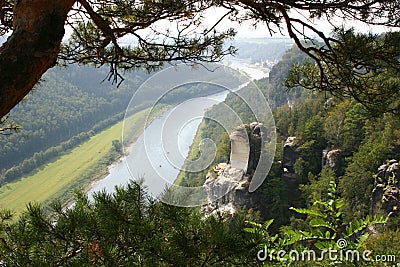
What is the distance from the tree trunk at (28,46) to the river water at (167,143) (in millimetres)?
845

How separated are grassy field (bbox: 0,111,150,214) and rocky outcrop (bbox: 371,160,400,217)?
15591 mm

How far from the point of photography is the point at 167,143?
1848mm

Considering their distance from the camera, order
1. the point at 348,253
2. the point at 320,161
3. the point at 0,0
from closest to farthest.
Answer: the point at 348,253
the point at 0,0
the point at 320,161

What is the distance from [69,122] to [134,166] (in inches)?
1245

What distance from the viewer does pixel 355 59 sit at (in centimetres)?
184

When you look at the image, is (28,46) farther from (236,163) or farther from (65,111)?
(65,111)

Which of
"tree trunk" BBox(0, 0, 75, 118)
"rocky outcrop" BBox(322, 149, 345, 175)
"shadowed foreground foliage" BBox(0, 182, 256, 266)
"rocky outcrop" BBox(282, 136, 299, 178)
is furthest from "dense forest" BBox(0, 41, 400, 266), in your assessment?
"rocky outcrop" BBox(282, 136, 299, 178)

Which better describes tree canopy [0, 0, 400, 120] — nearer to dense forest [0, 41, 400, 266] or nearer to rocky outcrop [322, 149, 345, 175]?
dense forest [0, 41, 400, 266]

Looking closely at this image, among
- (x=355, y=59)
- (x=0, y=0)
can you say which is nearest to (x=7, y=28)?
(x=0, y=0)

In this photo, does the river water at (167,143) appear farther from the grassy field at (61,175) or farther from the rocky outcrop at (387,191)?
the grassy field at (61,175)

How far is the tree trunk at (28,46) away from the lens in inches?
38.5

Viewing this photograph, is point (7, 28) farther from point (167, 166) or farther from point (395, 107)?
point (395, 107)

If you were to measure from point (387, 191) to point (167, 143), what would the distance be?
14202 mm

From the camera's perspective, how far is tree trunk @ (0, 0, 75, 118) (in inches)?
38.5
